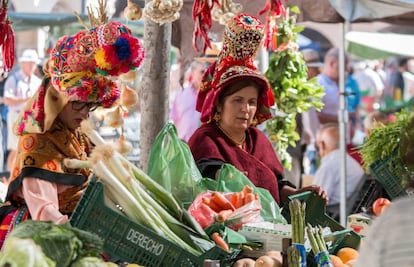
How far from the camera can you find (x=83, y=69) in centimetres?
437

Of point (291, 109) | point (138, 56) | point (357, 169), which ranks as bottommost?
point (357, 169)

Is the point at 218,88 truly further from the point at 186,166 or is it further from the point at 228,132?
the point at 186,166

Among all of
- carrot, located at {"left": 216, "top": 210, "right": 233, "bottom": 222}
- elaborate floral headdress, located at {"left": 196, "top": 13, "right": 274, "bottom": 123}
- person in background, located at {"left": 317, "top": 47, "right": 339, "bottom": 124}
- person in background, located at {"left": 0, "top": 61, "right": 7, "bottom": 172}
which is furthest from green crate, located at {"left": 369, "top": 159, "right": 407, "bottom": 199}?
person in background, located at {"left": 0, "top": 61, "right": 7, "bottom": 172}

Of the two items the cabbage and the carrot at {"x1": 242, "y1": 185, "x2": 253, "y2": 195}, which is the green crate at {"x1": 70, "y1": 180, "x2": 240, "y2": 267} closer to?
the carrot at {"x1": 242, "y1": 185, "x2": 253, "y2": 195}

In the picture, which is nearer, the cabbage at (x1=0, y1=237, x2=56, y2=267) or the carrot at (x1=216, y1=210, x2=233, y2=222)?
the cabbage at (x1=0, y1=237, x2=56, y2=267)

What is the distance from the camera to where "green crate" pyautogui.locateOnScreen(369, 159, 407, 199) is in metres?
5.00

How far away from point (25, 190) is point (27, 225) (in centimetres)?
149

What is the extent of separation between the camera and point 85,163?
3867 millimetres

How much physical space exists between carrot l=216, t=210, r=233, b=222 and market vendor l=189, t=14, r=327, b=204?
3.31 feet

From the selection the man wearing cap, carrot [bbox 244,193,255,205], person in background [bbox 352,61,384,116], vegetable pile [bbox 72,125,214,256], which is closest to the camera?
vegetable pile [bbox 72,125,214,256]

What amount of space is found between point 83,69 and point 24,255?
179cm

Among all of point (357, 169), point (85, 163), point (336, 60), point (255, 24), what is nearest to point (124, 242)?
point (85, 163)

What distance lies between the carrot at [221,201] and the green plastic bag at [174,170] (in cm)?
34

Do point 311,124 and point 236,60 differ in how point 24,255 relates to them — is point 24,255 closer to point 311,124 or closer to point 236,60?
point 236,60
